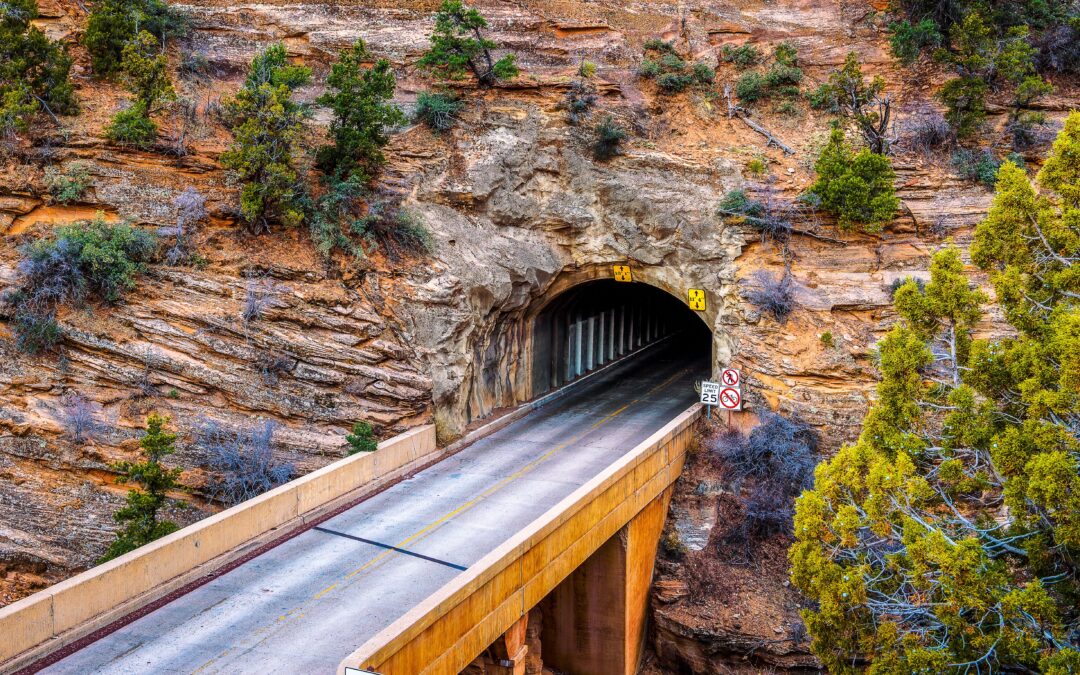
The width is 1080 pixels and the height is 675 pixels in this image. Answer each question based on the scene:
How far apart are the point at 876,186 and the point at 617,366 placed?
14.5 meters

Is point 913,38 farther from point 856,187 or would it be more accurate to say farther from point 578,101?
point 578,101

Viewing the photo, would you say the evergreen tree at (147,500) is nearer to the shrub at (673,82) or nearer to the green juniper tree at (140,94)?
the green juniper tree at (140,94)

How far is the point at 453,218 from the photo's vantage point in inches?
1101

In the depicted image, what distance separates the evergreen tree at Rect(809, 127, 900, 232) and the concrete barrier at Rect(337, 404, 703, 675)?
9.49 m

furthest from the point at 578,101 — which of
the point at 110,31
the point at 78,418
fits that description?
A: the point at 78,418

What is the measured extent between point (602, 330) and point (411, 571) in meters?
21.3

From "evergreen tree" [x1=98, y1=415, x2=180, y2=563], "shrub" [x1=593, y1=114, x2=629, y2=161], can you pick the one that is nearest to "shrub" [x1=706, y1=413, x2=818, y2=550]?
"shrub" [x1=593, y1=114, x2=629, y2=161]

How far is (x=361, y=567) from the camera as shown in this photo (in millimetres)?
17438

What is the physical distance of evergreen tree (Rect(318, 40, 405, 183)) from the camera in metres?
26.2

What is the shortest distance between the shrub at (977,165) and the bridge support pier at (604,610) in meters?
15.5

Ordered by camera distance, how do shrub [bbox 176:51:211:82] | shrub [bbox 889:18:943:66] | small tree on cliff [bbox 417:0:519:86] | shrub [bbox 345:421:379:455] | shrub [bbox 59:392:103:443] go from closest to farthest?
shrub [bbox 59:392:103:443] → shrub [bbox 345:421:379:455] → small tree on cliff [bbox 417:0:519:86] → shrub [bbox 176:51:211:82] → shrub [bbox 889:18:943:66]

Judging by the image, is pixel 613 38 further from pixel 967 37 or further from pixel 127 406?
pixel 127 406

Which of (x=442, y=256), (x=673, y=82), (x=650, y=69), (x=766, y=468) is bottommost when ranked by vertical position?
(x=766, y=468)

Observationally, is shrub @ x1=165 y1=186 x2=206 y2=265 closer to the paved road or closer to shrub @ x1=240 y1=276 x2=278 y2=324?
shrub @ x1=240 y1=276 x2=278 y2=324
